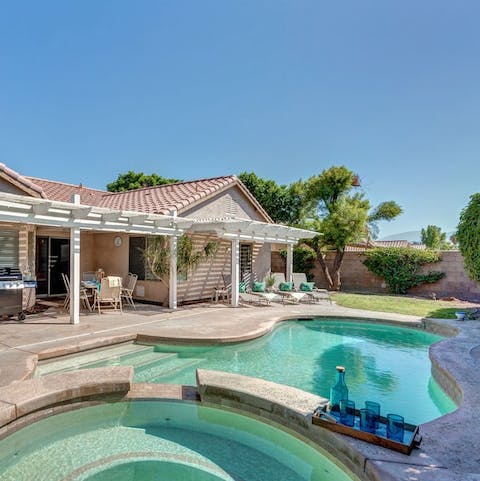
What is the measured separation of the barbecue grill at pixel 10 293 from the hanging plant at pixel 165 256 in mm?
4903

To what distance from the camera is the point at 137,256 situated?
15.5m

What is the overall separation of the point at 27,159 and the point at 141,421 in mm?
27709

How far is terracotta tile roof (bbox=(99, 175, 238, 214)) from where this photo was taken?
15146mm

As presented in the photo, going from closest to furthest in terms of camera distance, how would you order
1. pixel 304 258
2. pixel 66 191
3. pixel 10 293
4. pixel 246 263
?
pixel 10 293
pixel 66 191
pixel 246 263
pixel 304 258

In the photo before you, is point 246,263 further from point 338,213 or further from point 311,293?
point 338,213

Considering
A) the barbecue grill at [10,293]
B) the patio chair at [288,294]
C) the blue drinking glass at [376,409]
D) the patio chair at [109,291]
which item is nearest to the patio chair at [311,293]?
the patio chair at [288,294]

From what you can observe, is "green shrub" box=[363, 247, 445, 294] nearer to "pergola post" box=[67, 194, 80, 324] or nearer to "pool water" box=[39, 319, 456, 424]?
"pool water" box=[39, 319, 456, 424]

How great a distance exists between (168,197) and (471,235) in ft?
43.6

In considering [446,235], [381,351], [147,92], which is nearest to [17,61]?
[147,92]

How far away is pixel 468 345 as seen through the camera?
9.38 m

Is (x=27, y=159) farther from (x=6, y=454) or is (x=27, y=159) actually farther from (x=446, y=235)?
(x=446, y=235)

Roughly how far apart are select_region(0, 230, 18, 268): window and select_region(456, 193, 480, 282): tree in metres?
17.4

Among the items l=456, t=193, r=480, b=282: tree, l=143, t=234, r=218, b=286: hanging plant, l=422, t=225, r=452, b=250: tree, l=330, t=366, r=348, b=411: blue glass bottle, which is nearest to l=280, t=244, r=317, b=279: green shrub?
l=456, t=193, r=480, b=282: tree

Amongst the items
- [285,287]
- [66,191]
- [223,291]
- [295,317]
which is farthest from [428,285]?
[66,191]
